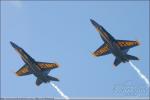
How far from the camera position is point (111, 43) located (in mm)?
144125

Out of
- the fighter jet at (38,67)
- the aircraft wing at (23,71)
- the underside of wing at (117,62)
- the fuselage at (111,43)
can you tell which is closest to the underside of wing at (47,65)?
the fighter jet at (38,67)

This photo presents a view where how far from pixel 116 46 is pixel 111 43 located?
94.1 inches

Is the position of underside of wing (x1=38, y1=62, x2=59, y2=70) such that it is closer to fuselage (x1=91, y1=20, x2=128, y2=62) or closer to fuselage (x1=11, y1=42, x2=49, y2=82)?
fuselage (x1=11, y1=42, x2=49, y2=82)

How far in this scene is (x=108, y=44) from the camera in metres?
145

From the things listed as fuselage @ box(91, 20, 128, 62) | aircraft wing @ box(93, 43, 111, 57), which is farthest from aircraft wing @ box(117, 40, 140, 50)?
aircraft wing @ box(93, 43, 111, 57)

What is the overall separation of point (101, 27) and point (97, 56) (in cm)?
1134

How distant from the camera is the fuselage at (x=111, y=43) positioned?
14062 centimetres

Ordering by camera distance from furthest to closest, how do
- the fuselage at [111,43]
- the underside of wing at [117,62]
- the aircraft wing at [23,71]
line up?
the aircraft wing at [23,71], the underside of wing at [117,62], the fuselage at [111,43]

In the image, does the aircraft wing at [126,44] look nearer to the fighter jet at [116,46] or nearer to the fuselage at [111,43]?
the fighter jet at [116,46]

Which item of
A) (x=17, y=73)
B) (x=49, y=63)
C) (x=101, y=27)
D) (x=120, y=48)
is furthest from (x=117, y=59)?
(x=17, y=73)

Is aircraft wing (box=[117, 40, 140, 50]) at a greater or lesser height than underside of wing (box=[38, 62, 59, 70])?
greater

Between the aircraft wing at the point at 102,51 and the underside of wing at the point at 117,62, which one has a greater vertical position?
the aircraft wing at the point at 102,51

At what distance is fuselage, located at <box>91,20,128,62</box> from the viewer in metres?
141

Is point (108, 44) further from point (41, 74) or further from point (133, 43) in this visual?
point (41, 74)
